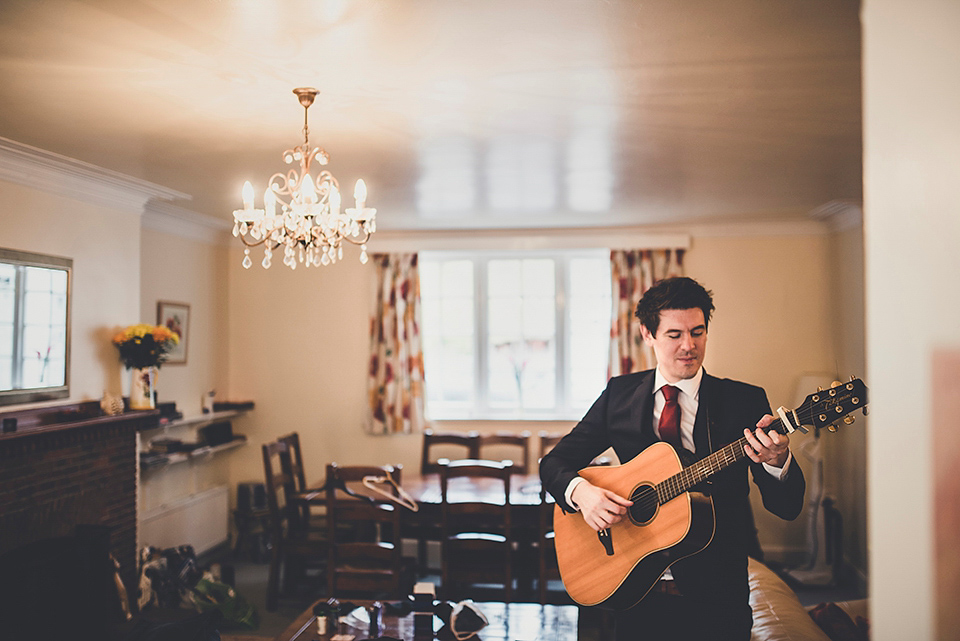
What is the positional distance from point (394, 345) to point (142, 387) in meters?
2.14

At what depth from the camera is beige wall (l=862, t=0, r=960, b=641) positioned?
645 mm

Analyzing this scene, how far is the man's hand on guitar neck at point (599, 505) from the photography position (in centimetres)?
191

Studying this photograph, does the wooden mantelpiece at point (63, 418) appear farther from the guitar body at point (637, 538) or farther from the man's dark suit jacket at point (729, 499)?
the man's dark suit jacket at point (729, 499)

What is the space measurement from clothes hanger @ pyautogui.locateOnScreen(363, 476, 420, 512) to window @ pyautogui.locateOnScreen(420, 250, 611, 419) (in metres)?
1.61

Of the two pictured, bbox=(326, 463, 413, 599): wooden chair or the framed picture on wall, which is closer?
bbox=(326, 463, 413, 599): wooden chair

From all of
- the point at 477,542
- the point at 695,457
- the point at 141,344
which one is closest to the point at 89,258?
the point at 141,344

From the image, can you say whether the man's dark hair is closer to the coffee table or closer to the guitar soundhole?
the guitar soundhole

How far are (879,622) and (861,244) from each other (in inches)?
195

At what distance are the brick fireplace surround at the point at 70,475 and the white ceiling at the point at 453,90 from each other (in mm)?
1398

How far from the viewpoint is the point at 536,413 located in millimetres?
5742

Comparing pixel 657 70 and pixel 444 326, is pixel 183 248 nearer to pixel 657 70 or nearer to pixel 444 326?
pixel 444 326

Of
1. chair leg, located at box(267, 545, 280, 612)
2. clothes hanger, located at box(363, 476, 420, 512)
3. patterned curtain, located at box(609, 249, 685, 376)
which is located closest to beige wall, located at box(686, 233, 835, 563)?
patterned curtain, located at box(609, 249, 685, 376)

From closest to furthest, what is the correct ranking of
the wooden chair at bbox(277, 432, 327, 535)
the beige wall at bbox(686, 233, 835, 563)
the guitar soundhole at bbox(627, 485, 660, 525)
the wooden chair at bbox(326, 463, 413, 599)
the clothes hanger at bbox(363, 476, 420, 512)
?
1. the guitar soundhole at bbox(627, 485, 660, 525)
2. the wooden chair at bbox(326, 463, 413, 599)
3. the clothes hanger at bbox(363, 476, 420, 512)
4. the wooden chair at bbox(277, 432, 327, 535)
5. the beige wall at bbox(686, 233, 835, 563)

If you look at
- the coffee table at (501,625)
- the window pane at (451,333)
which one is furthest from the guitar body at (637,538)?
the window pane at (451,333)
